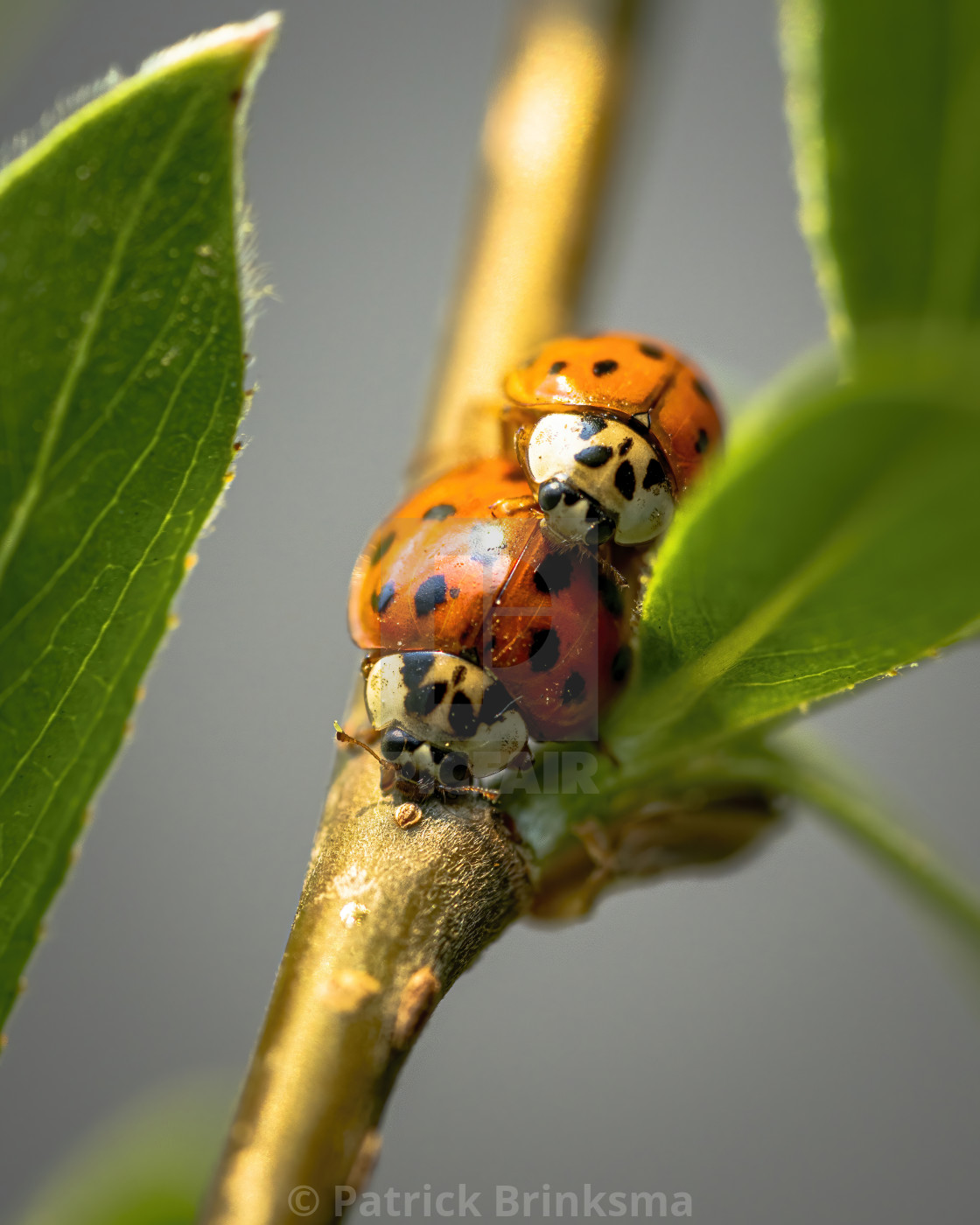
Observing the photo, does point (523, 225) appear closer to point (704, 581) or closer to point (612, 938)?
Result: point (704, 581)

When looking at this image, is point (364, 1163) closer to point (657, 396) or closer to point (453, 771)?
point (453, 771)

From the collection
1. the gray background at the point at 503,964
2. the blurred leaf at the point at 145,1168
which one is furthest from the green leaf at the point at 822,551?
the gray background at the point at 503,964

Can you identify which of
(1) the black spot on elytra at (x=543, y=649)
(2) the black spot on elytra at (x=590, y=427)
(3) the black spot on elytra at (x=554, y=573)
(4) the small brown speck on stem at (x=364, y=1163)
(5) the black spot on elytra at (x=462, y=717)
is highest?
(2) the black spot on elytra at (x=590, y=427)

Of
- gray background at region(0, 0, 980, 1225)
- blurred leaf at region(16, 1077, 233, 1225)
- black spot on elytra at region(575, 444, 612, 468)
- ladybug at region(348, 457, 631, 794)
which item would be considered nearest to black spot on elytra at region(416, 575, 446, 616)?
ladybug at region(348, 457, 631, 794)

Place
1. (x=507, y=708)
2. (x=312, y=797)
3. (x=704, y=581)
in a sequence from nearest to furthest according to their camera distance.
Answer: (x=704, y=581) < (x=507, y=708) < (x=312, y=797)

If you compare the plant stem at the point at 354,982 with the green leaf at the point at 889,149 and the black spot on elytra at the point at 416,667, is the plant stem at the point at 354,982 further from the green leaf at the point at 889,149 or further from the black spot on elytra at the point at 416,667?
the green leaf at the point at 889,149

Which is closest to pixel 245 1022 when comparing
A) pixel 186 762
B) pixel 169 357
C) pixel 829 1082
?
pixel 186 762
